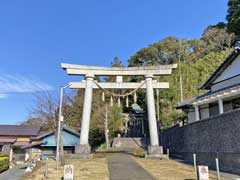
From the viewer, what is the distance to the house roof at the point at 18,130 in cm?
3475

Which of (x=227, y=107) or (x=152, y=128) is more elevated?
(x=227, y=107)

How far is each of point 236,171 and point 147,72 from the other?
9787 mm

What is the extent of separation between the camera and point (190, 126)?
1805 cm

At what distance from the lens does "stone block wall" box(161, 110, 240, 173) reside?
12.3 metres

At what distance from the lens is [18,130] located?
35.6 m

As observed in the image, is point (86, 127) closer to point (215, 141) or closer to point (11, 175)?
point (11, 175)

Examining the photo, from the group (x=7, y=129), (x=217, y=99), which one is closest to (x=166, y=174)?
(x=217, y=99)

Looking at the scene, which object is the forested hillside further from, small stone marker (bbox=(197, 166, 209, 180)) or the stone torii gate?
small stone marker (bbox=(197, 166, 209, 180))

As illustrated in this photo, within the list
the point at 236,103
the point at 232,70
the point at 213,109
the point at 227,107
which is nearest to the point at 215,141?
the point at 236,103

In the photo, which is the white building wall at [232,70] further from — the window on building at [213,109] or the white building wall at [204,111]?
the white building wall at [204,111]

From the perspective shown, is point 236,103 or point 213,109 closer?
point 236,103

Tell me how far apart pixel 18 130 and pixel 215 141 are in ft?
99.3

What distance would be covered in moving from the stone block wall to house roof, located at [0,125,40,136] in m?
24.0

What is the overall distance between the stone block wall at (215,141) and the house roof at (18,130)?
2402cm
